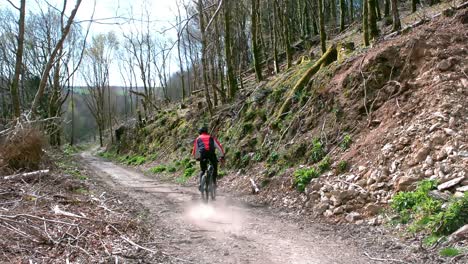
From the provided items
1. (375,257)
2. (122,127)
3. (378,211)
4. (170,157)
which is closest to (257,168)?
(378,211)

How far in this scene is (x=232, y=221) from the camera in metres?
7.22

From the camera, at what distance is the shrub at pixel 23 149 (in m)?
8.72

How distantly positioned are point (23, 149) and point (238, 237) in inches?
242

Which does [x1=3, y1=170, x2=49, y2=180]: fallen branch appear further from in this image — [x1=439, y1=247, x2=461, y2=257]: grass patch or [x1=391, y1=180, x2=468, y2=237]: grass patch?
[x1=439, y1=247, x2=461, y2=257]: grass patch

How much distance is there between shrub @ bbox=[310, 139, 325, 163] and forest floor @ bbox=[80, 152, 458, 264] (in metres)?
1.85

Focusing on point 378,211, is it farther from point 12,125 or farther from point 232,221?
point 12,125

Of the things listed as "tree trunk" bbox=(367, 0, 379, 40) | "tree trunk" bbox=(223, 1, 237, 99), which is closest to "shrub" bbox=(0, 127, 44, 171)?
"tree trunk" bbox=(223, 1, 237, 99)

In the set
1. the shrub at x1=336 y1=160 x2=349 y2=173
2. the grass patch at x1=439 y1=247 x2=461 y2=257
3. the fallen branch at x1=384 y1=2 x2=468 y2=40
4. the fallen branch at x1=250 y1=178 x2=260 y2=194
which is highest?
the fallen branch at x1=384 y1=2 x2=468 y2=40

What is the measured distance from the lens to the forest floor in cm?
Result: 511

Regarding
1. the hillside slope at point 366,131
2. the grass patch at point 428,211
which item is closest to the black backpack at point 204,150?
the hillside slope at point 366,131

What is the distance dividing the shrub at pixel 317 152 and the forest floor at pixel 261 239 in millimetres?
1853

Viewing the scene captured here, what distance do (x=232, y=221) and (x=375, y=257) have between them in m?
2.93

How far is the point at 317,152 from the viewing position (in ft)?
30.4

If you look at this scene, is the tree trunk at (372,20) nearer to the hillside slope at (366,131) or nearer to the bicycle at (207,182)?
the hillside slope at (366,131)
